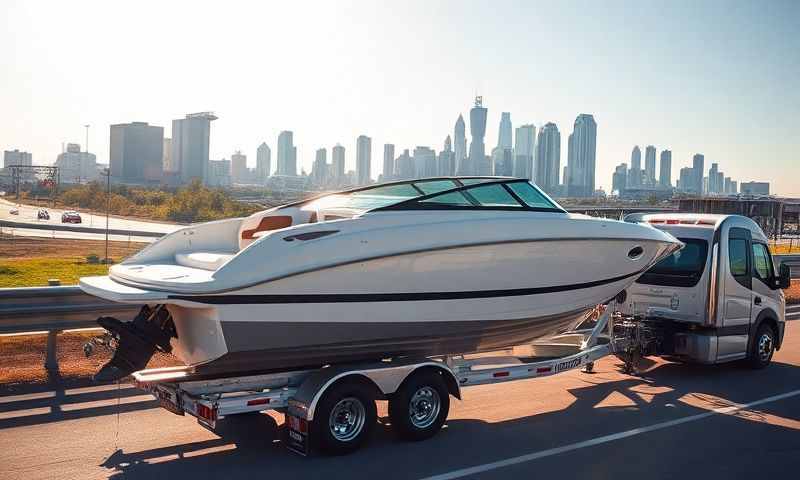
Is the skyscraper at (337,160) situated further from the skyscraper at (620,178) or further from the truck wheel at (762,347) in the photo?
the truck wheel at (762,347)

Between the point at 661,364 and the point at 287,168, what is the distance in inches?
6868

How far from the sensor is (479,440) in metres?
7.18

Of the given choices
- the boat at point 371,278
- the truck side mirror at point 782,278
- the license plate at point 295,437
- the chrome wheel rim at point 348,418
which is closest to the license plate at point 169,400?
the boat at point 371,278

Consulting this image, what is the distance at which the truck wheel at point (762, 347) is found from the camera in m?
10.7

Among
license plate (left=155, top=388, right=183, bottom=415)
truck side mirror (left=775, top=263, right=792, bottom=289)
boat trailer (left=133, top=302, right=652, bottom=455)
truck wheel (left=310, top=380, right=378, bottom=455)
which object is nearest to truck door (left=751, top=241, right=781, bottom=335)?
truck side mirror (left=775, top=263, right=792, bottom=289)

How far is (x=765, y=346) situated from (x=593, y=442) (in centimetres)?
498

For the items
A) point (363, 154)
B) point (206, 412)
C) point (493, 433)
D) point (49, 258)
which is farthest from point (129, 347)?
point (363, 154)

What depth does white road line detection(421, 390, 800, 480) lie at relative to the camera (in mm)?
6234

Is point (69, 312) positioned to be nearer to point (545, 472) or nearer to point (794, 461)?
point (545, 472)

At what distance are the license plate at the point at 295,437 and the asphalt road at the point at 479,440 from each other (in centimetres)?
11

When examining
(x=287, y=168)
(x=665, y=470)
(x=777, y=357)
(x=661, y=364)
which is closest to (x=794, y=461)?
(x=665, y=470)

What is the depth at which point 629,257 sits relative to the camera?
28.8 ft

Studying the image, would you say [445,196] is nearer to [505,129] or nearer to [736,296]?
[736,296]

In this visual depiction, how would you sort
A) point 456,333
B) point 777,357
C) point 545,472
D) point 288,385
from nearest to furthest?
point 545,472
point 288,385
point 456,333
point 777,357
